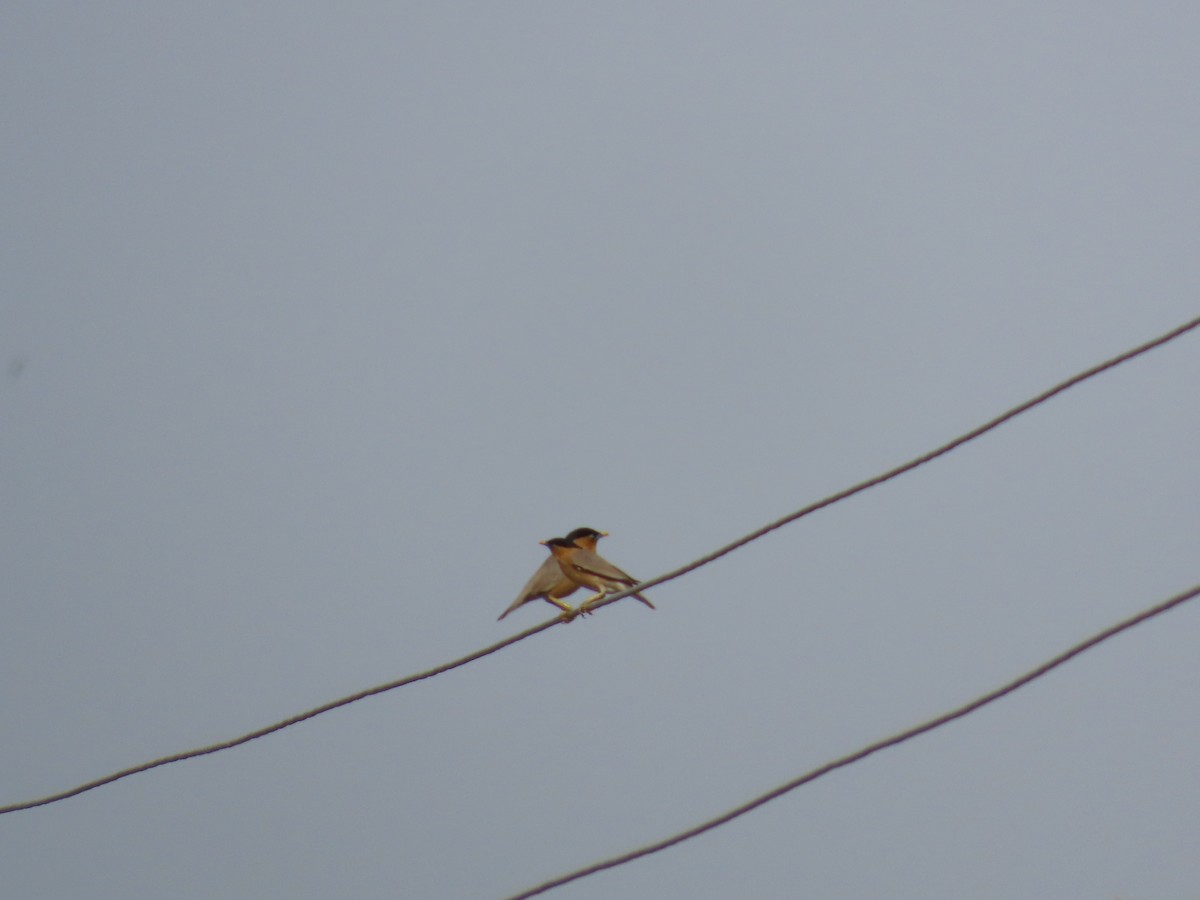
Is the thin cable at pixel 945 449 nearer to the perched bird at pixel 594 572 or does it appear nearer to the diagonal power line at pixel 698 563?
the diagonal power line at pixel 698 563

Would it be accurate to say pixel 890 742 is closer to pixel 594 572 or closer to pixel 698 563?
pixel 698 563

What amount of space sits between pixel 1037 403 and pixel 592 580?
4.44 metres

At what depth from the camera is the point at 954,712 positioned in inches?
160

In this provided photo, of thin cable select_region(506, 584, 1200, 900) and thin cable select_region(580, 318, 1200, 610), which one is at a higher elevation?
thin cable select_region(580, 318, 1200, 610)

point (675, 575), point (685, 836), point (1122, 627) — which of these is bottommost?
point (685, 836)

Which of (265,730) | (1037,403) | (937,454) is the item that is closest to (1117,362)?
(1037,403)

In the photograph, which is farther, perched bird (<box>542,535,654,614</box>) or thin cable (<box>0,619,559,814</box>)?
perched bird (<box>542,535,654,614</box>)

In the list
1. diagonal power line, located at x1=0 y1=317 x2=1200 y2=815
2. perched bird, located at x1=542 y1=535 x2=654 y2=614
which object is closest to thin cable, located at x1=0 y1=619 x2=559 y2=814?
diagonal power line, located at x1=0 y1=317 x2=1200 y2=815

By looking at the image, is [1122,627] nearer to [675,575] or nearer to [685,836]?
[685,836]

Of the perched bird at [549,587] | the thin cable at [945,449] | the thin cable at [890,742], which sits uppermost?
the perched bird at [549,587]

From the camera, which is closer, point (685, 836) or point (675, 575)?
point (685, 836)

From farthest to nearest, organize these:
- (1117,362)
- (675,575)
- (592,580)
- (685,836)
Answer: (592,580)
(675,575)
(1117,362)
(685,836)

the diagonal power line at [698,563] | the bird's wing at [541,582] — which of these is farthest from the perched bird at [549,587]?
the diagonal power line at [698,563]

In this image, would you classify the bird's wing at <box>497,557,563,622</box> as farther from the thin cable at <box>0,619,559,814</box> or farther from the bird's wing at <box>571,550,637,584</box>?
the thin cable at <box>0,619,559,814</box>
